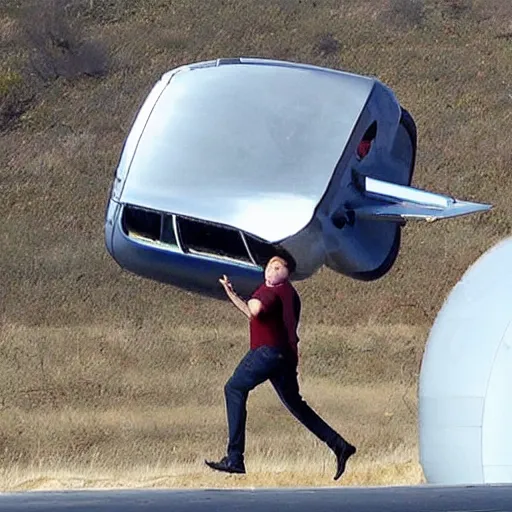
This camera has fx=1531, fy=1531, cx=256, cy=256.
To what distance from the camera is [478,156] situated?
27.8 metres

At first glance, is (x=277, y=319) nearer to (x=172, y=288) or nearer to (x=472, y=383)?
(x=472, y=383)

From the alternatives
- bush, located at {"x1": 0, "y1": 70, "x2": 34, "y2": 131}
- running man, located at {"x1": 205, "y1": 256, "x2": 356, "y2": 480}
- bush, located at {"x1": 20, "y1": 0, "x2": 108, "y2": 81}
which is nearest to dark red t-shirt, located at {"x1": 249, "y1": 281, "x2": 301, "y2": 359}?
running man, located at {"x1": 205, "y1": 256, "x2": 356, "y2": 480}

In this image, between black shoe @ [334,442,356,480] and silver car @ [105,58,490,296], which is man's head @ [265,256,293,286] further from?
black shoe @ [334,442,356,480]

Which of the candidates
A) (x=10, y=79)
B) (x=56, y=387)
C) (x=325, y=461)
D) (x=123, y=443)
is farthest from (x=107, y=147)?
(x=325, y=461)

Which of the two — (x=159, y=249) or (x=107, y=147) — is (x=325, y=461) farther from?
(x=107, y=147)

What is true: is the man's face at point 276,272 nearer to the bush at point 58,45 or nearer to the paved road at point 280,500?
the paved road at point 280,500

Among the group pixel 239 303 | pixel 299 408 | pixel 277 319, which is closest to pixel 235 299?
pixel 239 303

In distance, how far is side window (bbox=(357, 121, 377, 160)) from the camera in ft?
31.1

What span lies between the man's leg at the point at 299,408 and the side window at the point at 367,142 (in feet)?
4.98

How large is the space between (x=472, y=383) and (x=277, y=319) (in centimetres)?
116

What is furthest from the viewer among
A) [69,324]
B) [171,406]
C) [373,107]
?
[69,324]

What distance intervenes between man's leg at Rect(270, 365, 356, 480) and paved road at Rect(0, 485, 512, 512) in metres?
3.72

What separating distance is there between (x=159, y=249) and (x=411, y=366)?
9745 millimetres

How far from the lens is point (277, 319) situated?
848 cm
